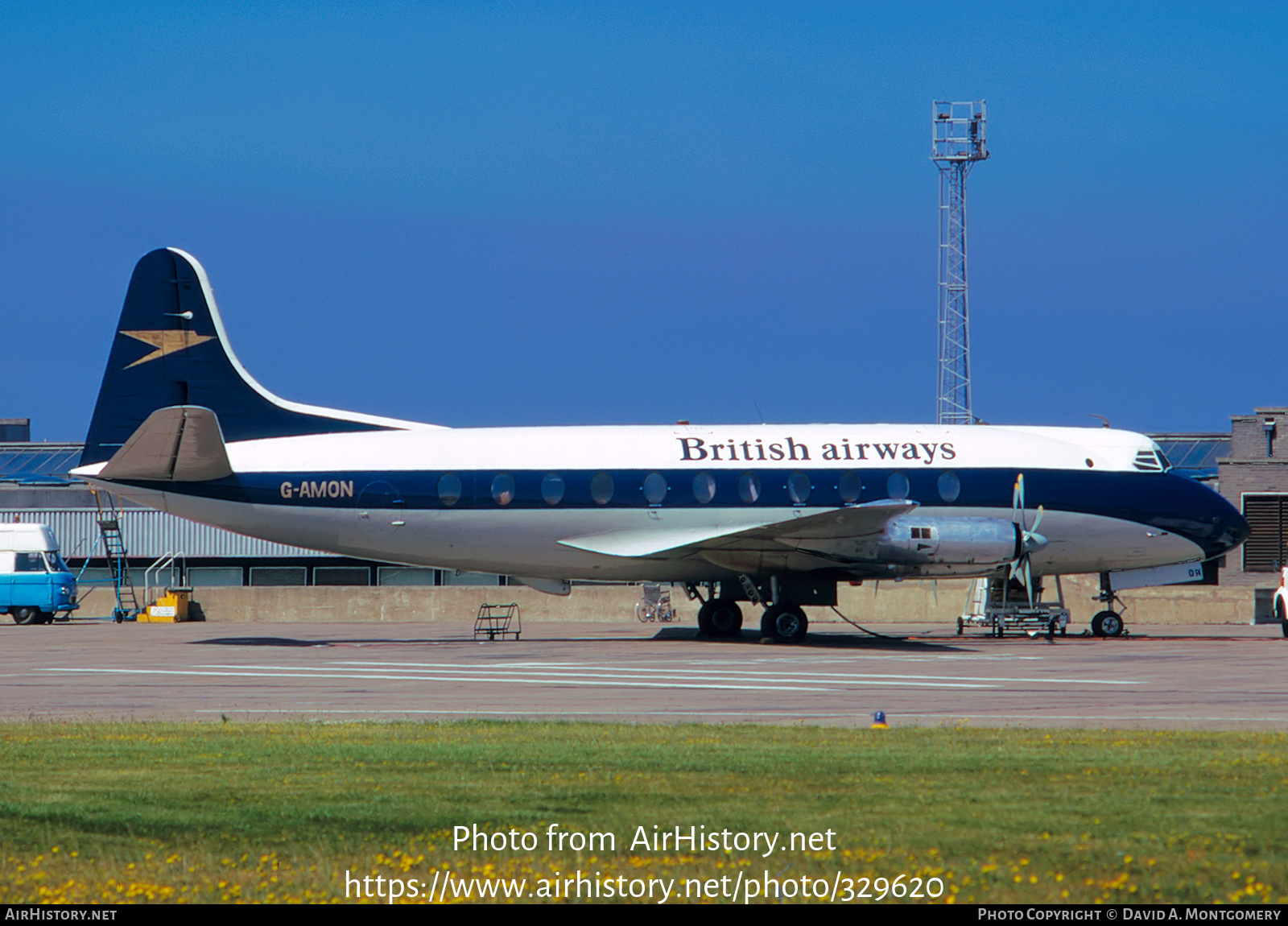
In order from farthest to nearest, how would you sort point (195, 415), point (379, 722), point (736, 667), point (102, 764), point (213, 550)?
point (213, 550)
point (195, 415)
point (736, 667)
point (379, 722)
point (102, 764)

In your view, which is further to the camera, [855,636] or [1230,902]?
[855,636]

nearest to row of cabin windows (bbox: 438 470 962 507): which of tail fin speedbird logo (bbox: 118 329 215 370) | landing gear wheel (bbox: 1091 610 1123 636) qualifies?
landing gear wheel (bbox: 1091 610 1123 636)

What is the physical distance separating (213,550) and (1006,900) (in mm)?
57960

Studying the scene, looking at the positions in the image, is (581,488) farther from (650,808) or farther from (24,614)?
(24,614)

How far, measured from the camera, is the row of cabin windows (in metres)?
30.9

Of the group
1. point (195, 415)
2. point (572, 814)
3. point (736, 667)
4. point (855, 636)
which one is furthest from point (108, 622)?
point (572, 814)

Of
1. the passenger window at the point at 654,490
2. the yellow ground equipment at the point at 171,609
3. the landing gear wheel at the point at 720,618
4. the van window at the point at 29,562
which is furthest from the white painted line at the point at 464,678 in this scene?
the van window at the point at 29,562

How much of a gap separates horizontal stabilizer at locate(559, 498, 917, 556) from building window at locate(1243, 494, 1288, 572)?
28.7 metres

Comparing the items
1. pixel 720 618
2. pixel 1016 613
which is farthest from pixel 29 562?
pixel 1016 613

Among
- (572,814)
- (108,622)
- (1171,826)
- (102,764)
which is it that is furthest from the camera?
(108,622)

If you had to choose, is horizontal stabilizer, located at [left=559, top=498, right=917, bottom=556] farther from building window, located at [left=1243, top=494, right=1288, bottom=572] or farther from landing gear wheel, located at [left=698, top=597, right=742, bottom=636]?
building window, located at [left=1243, top=494, right=1288, bottom=572]

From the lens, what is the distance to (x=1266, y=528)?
174ft

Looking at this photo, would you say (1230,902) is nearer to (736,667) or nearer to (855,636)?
(736,667)
